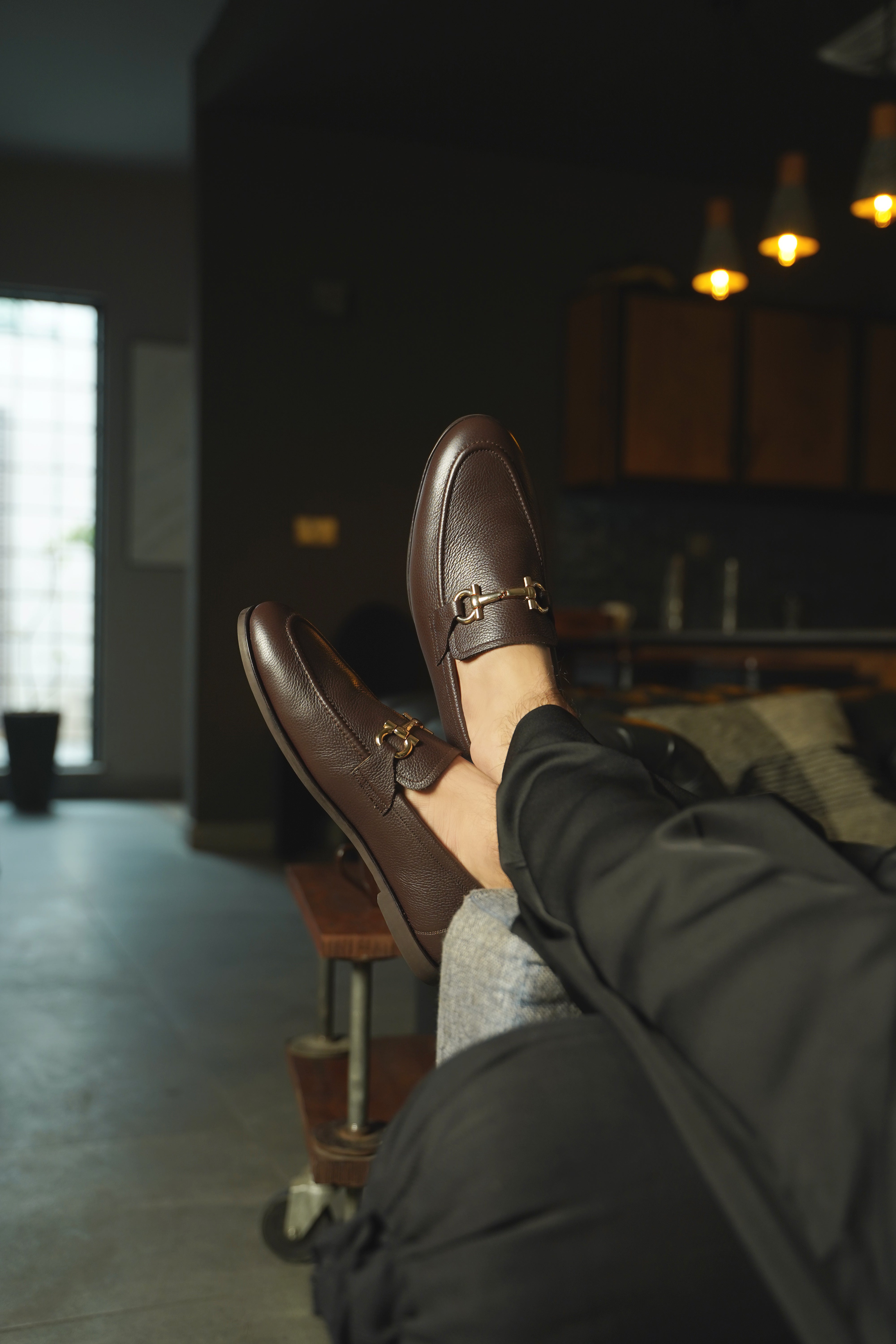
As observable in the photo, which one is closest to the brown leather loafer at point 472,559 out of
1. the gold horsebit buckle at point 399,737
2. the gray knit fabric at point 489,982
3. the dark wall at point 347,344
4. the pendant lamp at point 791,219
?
the gold horsebit buckle at point 399,737

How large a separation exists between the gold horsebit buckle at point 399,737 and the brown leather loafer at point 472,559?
113 mm

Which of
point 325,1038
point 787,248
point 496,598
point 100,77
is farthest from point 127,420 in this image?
point 496,598

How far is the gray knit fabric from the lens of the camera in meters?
0.68

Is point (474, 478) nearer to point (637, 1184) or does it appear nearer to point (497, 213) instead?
point (637, 1184)

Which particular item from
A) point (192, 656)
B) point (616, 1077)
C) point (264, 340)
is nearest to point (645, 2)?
point (264, 340)

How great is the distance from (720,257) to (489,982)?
2.98 metres

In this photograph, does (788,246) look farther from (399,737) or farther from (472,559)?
(399,737)

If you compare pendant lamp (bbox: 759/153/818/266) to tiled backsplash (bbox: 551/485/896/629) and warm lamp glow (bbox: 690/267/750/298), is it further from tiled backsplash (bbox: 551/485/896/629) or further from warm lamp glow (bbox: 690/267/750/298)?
tiled backsplash (bbox: 551/485/896/629)

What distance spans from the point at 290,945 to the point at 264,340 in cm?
246

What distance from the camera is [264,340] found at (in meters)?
4.21

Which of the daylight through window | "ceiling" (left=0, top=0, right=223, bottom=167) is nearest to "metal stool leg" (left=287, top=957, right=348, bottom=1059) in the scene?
"ceiling" (left=0, top=0, right=223, bottom=167)

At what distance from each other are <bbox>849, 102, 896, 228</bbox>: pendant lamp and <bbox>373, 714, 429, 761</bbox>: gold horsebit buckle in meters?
2.19

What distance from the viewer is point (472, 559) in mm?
1309

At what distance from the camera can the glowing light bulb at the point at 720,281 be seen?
126 inches
